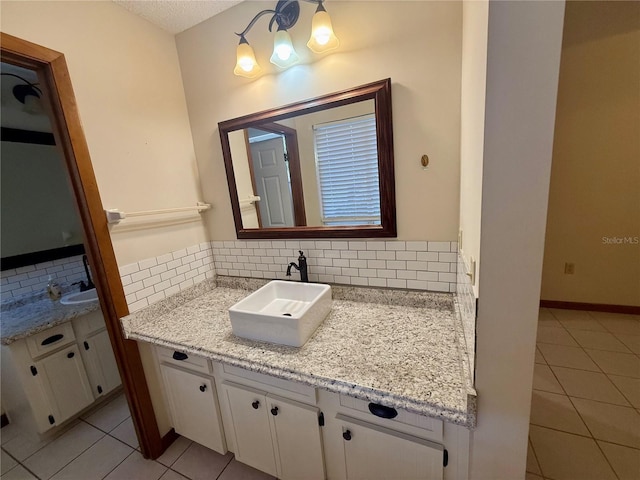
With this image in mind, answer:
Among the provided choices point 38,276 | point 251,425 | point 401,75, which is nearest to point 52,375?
point 38,276

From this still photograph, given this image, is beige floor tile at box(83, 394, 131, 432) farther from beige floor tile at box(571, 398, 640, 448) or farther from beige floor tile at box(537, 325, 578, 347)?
beige floor tile at box(537, 325, 578, 347)

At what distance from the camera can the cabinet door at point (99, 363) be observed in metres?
1.85

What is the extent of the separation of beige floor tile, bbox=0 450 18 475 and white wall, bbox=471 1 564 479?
2558 mm

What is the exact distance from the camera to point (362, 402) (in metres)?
0.93

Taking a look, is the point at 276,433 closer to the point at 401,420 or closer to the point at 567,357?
the point at 401,420

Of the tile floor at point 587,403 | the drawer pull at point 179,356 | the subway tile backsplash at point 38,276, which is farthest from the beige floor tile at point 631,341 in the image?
the subway tile backsplash at point 38,276

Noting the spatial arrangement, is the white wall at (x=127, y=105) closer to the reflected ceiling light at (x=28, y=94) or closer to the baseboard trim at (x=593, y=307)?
the reflected ceiling light at (x=28, y=94)

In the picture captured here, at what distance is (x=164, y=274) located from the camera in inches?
60.4

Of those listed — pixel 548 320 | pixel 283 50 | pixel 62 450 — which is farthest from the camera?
pixel 548 320

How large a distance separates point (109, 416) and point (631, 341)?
398cm

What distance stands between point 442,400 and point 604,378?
1.88 meters

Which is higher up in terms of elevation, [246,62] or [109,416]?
[246,62]

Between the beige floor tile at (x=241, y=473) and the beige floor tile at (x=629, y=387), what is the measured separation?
214cm

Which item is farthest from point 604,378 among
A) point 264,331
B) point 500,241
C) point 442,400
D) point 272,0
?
point 272,0
